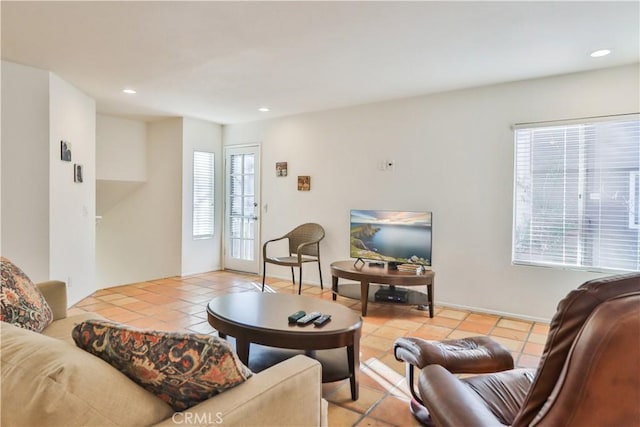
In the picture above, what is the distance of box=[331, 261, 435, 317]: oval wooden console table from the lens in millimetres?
3580

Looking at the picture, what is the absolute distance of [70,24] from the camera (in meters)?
2.56

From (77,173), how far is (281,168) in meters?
2.54

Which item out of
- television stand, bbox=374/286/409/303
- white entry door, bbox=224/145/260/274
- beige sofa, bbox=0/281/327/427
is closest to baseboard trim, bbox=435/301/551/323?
television stand, bbox=374/286/409/303

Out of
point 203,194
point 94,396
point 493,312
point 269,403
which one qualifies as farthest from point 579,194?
point 203,194

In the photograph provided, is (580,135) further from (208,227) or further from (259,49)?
(208,227)

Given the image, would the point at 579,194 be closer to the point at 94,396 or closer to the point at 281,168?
the point at 281,168

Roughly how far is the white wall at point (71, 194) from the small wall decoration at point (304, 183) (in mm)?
2644

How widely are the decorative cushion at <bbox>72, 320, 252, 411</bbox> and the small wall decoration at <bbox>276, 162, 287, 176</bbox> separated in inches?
176

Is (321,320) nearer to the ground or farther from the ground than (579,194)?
nearer to the ground

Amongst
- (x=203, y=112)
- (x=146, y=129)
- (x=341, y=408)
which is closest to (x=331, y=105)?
(x=203, y=112)

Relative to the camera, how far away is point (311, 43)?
9.26 ft

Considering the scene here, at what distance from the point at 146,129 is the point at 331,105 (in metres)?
3.15

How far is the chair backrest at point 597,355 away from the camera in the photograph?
0.75 m

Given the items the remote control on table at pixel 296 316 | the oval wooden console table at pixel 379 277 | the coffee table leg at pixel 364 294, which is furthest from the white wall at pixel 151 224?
the remote control on table at pixel 296 316
